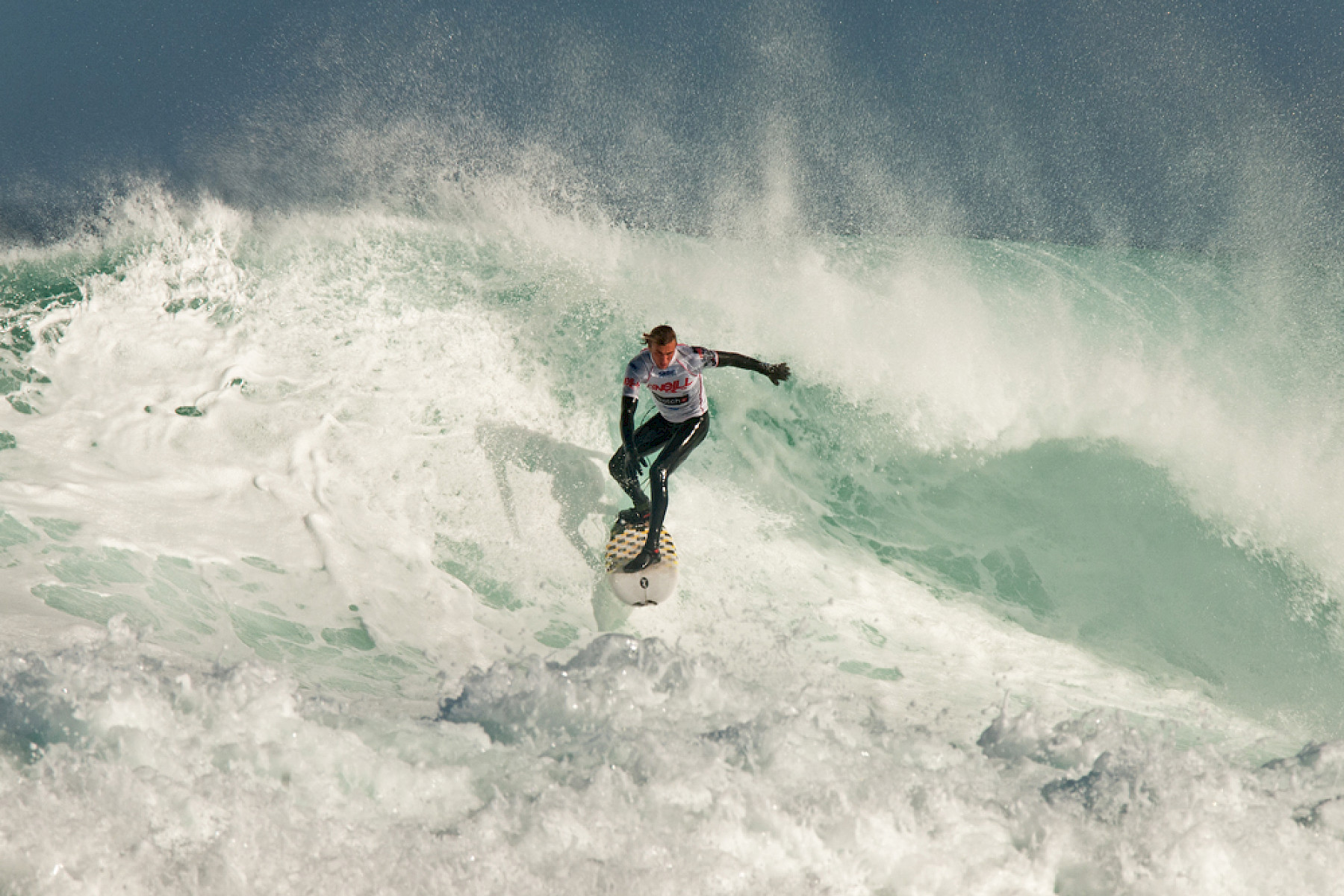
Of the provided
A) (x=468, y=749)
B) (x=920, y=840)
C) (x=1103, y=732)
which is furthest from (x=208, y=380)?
(x=1103, y=732)

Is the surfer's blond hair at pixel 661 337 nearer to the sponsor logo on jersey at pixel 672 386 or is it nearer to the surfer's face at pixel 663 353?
the surfer's face at pixel 663 353

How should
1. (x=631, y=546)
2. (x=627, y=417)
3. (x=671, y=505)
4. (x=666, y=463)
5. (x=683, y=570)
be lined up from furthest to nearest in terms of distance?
(x=671, y=505) < (x=683, y=570) < (x=631, y=546) < (x=666, y=463) < (x=627, y=417)

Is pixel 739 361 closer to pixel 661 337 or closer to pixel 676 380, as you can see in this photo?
pixel 676 380

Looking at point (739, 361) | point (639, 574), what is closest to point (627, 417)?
point (739, 361)

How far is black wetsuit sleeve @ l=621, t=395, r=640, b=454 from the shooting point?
4.97 meters

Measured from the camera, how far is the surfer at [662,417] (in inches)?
197

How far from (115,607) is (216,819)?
8.69 ft

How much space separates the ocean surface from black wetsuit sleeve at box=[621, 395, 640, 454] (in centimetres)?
125

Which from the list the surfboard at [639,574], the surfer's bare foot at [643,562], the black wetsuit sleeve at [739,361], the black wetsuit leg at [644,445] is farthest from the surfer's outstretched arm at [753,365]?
the surfer's bare foot at [643,562]

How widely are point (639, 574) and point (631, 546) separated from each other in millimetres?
225

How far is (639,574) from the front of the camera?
532cm

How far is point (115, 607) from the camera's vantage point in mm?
4723

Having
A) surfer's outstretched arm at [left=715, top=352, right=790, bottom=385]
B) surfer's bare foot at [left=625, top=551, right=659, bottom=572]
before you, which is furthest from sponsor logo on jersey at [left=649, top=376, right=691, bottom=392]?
surfer's bare foot at [left=625, top=551, right=659, bottom=572]

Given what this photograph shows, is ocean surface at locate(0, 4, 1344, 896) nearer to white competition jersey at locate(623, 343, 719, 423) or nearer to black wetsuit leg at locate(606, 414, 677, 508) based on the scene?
black wetsuit leg at locate(606, 414, 677, 508)
